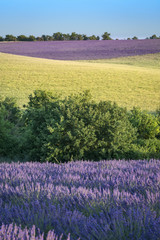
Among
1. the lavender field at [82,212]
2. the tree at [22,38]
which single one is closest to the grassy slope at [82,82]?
the lavender field at [82,212]

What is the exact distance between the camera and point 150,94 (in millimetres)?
22359

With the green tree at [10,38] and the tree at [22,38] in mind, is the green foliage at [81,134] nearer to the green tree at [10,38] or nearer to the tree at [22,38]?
the tree at [22,38]

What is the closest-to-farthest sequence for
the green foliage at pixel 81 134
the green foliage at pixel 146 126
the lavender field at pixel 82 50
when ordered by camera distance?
the green foliage at pixel 81 134 → the green foliage at pixel 146 126 → the lavender field at pixel 82 50

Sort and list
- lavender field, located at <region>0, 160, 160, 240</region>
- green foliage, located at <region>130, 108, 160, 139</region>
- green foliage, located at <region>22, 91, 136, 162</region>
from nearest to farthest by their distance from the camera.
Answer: lavender field, located at <region>0, 160, 160, 240</region>
green foliage, located at <region>22, 91, 136, 162</region>
green foliage, located at <region>130, 108, 160, 139</region>

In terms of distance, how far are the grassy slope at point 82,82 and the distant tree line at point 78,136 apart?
31.5 feet

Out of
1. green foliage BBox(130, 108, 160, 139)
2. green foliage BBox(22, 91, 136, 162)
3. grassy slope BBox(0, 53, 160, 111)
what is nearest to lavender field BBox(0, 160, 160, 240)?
green foliage BBox(22, 91, 136, 162)

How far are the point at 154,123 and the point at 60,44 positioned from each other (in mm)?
51747

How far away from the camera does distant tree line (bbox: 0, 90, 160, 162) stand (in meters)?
7.38

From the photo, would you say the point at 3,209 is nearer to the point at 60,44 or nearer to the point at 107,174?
the point at 107,174

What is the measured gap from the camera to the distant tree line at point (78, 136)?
7.38 meters

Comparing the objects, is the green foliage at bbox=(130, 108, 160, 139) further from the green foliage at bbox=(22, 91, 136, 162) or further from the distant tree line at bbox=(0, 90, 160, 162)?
the green foliage at bbox=(22, 91, 136, 162)

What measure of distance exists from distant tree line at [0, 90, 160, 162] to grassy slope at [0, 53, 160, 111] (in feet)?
31.5

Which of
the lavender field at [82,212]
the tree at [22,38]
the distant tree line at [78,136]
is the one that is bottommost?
the distant tree line at [78,136]

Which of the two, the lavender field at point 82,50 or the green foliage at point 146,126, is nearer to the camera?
the green foliage at point 146,126
